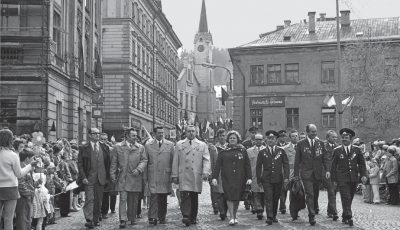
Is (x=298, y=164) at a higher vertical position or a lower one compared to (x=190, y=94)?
lower

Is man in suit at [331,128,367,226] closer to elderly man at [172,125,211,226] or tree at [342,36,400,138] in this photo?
elderly man at [172,125,211,226]

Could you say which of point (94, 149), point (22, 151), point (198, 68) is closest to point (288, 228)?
point (94, 149)

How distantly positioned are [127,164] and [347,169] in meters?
4.80

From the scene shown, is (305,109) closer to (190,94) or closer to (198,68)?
(190,94)

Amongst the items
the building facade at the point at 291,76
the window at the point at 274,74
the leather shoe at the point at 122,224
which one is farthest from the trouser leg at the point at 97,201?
the window at the point at 274,74

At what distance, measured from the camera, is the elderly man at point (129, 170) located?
1338 cm

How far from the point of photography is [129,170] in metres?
13.5

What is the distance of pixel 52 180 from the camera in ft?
45.5

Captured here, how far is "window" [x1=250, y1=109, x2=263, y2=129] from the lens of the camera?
51.5m

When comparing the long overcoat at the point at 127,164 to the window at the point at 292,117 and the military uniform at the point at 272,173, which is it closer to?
the military uniform at the point at 272,173

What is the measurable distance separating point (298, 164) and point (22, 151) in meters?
6.24

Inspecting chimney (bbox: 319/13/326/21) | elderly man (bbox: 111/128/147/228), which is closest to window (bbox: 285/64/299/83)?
chimney (bbox: 319/13/326/21)

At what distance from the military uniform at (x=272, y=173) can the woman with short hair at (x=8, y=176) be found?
606 centimetres

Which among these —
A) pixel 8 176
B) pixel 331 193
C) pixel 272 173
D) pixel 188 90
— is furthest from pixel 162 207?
pixel 188 90
